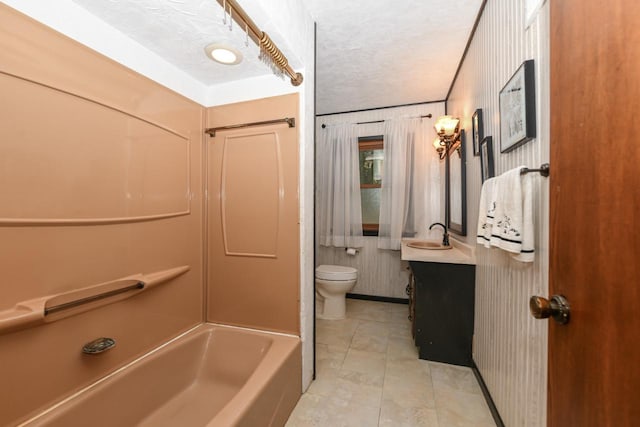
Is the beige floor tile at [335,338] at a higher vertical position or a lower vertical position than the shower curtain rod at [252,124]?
lower

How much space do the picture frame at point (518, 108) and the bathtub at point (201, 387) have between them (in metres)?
1.62

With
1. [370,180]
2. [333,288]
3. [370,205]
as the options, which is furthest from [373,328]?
[370,180]

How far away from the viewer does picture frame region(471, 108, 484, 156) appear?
5.71 feet

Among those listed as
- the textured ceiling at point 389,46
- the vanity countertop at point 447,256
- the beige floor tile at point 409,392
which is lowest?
the beige floor tile at point 409,392

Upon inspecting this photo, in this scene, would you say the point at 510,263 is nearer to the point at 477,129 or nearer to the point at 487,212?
the point at 487,212

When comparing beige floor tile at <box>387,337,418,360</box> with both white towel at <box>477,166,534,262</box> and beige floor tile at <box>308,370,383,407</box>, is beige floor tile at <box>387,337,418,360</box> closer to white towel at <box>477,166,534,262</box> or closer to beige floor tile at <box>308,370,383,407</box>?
beige floor tile at <box>308,370,383,407</box>

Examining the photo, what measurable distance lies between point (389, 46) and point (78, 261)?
7.93ft

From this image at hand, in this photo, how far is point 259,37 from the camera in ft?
3.75

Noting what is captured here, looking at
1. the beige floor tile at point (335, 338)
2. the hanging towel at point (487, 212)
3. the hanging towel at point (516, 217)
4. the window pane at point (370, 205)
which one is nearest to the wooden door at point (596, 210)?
the hanging towel at point (516, 217)

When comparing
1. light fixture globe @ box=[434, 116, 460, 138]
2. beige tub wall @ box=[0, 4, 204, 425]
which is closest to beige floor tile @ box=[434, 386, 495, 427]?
beige tub wall @ box=[0, 4, 204, 425]

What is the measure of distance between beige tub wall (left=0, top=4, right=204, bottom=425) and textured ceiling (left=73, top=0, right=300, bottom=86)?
205 millimetres

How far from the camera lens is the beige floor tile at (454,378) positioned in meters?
1.71

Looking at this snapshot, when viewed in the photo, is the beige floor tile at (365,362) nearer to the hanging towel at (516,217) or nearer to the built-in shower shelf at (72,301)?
the hanging towel at (516,217)

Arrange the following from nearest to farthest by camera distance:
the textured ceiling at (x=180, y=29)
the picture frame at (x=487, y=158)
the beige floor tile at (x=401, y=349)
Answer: the textured ceiling at (x=180, y=29) → the picture frame at (x=487, y=158) → the beige floor tile at (x=401, y=349)
